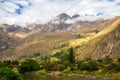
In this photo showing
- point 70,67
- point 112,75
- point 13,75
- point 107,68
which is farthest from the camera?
point 70,67

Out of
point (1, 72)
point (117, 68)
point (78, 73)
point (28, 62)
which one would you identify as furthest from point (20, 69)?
point (1, 72)

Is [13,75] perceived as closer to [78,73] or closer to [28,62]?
[78,73]

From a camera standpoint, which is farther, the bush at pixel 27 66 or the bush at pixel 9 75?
the bush at pixel 27 66

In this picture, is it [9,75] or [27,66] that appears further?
[27,66]

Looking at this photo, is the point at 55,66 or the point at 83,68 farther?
the point at 55,66

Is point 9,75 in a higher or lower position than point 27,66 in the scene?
higher

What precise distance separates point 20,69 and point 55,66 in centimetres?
2695

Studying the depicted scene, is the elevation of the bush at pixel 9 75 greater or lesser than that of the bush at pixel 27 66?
greater

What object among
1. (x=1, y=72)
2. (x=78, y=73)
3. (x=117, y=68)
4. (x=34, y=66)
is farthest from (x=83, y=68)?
(x=1, y=72)

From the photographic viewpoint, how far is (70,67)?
187 meters

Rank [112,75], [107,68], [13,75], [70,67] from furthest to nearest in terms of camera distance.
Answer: [70,67] → [107,68] → [112,75] → [13,75]

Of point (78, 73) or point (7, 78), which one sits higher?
point (7, 78)

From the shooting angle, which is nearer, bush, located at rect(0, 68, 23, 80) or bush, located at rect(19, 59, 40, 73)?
bush, located at rect(0, 68, 23, 80)

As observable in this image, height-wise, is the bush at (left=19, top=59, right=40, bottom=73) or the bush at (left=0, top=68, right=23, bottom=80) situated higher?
the bush at (left=0, top=68, right=23, bottom=80)
